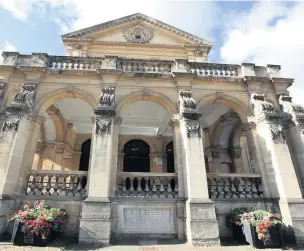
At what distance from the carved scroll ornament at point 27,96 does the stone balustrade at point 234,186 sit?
26.0 ft

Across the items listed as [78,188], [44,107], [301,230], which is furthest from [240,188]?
[44,107]

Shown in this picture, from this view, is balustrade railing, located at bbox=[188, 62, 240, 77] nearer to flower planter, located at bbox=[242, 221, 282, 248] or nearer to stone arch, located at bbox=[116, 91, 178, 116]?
stone arch, located at bbox=[116, 91, 178, 116]

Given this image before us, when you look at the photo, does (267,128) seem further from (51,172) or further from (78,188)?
(51,172)

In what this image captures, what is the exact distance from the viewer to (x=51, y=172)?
762 centimetres

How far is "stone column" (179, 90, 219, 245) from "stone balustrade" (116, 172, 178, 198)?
737 millimetres

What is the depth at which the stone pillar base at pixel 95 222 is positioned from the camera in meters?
6.15

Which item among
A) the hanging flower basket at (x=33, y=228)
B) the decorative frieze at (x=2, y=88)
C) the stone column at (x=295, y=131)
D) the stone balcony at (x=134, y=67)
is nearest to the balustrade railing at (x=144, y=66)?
the stone balcony at (x=134, y=67)

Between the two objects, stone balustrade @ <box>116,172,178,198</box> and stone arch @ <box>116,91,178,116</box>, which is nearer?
stone balustrade @ <box>116,172,178,198</box>

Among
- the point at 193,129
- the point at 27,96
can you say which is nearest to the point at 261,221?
the point at 193,129

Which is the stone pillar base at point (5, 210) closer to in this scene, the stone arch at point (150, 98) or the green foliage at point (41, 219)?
the green foliage at point (41, 219)

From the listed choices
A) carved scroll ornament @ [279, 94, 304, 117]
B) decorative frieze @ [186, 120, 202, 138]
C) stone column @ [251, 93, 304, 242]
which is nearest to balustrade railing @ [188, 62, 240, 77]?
stone column @ [251, 93, 304, 242]

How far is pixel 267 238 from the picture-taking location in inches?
231

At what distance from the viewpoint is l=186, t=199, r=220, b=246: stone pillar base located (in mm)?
6301

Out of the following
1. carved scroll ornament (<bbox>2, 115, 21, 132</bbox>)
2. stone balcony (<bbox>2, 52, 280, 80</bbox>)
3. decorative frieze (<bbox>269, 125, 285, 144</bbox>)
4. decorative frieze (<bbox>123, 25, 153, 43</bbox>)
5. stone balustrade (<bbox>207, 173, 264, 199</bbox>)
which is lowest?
stone balustrade (<bbox>207, 173, 264, 199</bbox>)
